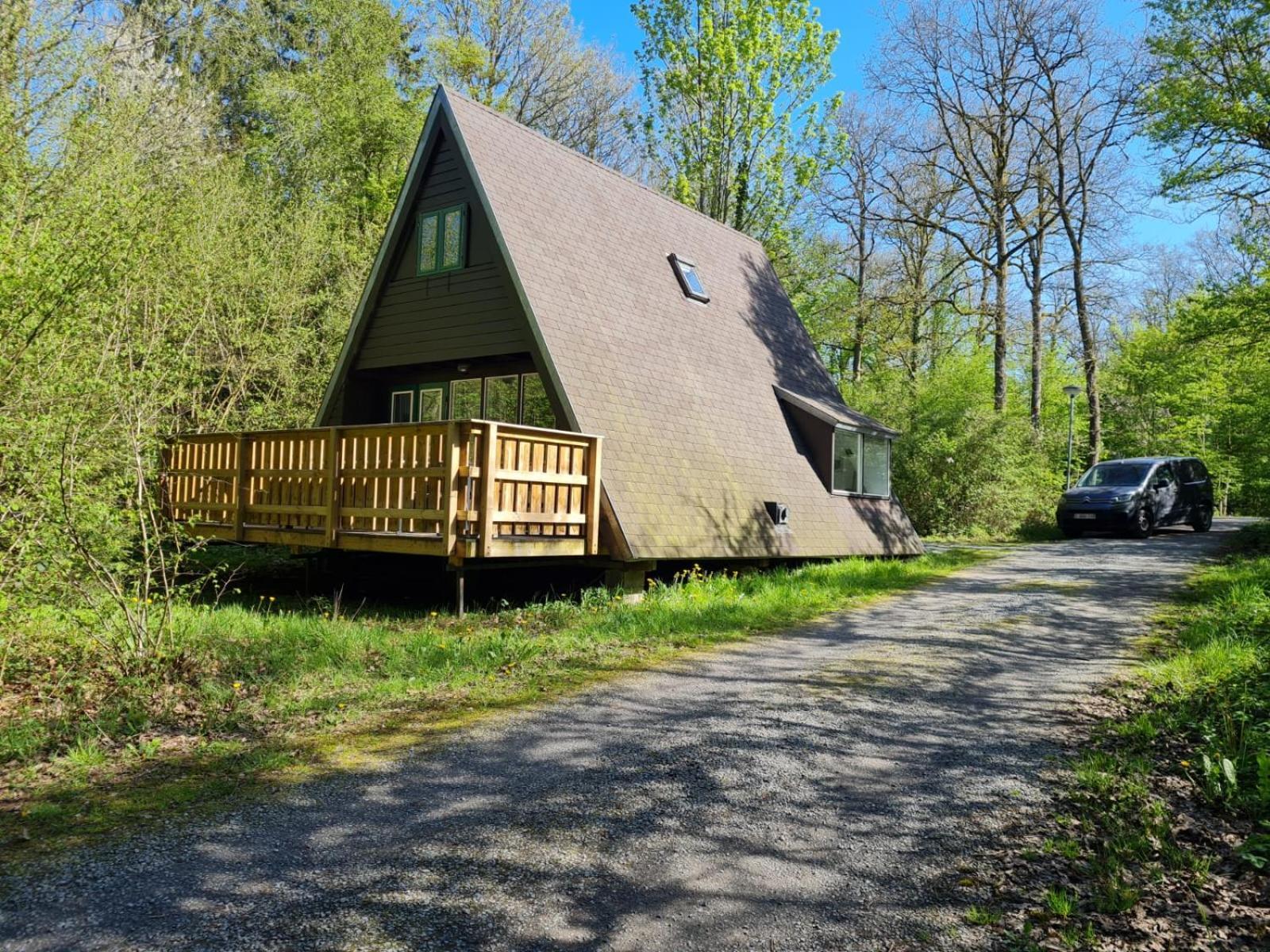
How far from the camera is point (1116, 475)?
19.0 metres

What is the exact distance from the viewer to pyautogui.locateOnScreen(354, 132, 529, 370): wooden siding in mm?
11695

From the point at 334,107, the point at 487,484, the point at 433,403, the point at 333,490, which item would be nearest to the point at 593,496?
the point at 487,484

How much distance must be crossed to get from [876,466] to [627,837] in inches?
512

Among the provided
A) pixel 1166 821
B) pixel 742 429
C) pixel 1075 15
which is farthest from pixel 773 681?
pixel 1075 15

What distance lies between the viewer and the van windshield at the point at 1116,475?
60.9ft

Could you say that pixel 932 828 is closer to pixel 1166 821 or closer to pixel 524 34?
pixel 1166 821

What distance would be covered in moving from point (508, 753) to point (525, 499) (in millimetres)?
4600

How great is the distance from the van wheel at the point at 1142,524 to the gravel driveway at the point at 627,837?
45.5ft

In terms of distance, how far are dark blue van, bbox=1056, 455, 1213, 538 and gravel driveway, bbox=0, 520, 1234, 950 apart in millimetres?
13599

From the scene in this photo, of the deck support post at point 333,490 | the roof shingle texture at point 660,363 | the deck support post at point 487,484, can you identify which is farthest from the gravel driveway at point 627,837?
the deck support post at point 333,490

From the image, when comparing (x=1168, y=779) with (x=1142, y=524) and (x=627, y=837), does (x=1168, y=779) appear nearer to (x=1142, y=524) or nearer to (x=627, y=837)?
(x=627, y=837)

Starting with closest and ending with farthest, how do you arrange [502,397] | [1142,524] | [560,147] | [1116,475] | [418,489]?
[418,489] < [502,397] < [560,147] < [1142,524] < [1116,475]

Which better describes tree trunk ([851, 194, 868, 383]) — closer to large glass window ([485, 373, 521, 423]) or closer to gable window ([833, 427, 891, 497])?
gable window ([833, 427, 891, 497])

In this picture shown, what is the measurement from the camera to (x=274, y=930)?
9.48ft
